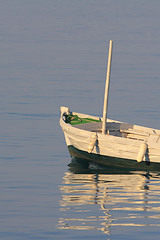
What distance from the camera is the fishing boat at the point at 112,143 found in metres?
38.2

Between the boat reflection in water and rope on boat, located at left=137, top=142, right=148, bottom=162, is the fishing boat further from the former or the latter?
the boat reflection in water

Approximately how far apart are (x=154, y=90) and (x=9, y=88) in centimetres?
1274

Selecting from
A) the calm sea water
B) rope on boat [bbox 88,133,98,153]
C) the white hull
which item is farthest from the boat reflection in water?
rope on boat [bbox 88,133,98,153]

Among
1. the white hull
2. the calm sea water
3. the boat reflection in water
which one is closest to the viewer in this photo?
the boat reflection in water

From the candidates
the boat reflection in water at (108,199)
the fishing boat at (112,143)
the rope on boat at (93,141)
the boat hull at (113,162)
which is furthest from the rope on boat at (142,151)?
the rope on boat at (93,141)

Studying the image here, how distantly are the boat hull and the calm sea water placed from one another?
499 mm

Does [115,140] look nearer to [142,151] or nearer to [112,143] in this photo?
[112,143]

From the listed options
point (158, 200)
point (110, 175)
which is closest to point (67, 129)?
point (110, 175)

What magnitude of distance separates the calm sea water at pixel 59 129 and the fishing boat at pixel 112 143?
752mm

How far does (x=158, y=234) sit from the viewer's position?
1075 inches

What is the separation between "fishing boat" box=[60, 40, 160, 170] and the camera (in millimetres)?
38188

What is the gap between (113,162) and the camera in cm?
3962

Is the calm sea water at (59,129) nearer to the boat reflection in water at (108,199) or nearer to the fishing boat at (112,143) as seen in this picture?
the boat reflection in water at (108,199)

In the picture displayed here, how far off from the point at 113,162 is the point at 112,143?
3.91 feet
